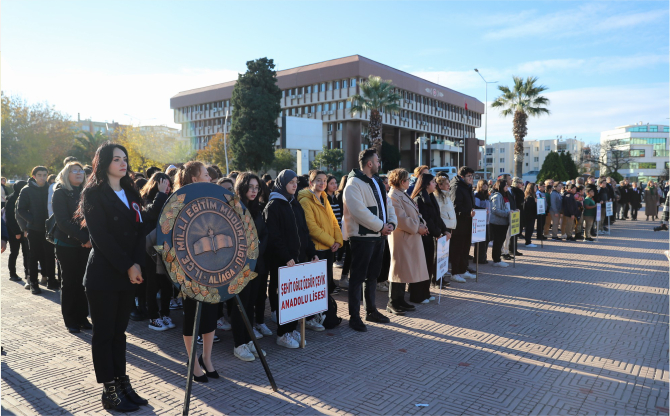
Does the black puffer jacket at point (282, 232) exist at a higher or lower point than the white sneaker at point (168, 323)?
higher

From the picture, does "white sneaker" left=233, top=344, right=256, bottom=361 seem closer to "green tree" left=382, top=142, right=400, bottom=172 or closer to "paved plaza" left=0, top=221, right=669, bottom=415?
"paved plaza" left=0, top=221, right=669, bottom=415

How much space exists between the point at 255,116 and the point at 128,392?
139ft

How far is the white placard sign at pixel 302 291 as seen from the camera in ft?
15.8

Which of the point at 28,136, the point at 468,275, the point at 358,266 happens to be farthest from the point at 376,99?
the point at 358,266

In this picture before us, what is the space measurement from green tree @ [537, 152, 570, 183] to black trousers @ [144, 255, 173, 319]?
39349 mm

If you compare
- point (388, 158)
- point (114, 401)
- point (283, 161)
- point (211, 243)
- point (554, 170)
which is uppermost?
point (388, 158)

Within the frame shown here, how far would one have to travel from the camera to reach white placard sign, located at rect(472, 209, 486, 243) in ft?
30.1

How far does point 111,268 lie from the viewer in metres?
3.64

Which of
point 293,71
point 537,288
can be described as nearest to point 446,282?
point 537,288

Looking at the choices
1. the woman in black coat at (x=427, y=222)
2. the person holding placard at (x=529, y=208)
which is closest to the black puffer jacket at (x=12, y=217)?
the woman in black coat at (x=427, y=222)

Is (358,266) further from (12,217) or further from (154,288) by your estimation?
(12,217)

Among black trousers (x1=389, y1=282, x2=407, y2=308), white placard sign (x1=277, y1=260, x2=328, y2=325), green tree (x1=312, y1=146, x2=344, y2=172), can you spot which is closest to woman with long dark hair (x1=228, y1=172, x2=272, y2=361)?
white placard sign (x1=277, y1=260, x2=328, y2=325)

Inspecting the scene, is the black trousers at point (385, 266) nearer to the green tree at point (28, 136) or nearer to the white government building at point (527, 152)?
the green tree at point (28, 136)

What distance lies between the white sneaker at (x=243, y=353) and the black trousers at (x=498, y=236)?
24.7 feet
